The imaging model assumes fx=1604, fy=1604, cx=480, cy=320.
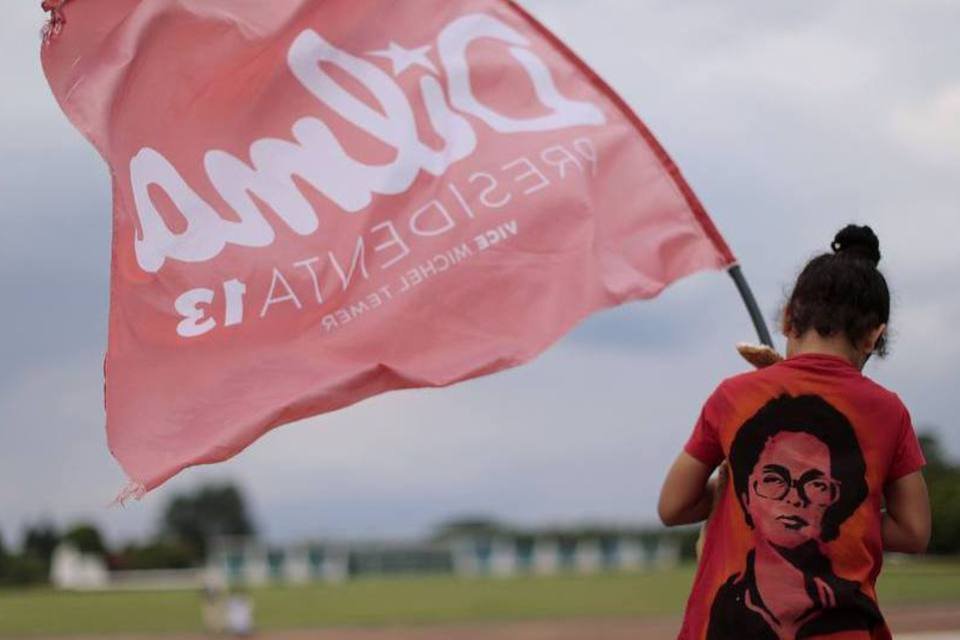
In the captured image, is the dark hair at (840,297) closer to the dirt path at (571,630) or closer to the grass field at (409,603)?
the dirt path at (571,630)

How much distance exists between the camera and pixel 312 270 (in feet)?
13.9

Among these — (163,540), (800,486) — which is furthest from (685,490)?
(163,540)

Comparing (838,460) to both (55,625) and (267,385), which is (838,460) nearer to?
(267,385)

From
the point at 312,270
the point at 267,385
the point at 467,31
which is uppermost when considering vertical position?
the point at 467,31

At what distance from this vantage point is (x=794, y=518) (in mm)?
2848

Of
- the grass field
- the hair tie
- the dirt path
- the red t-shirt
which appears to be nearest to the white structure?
the grass field

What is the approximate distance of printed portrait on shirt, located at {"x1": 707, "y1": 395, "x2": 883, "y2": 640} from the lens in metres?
2.81

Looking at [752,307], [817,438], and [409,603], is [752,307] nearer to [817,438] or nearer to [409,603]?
[817,438]

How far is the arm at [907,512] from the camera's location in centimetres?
289

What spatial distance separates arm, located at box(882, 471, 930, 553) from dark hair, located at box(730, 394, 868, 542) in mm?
94

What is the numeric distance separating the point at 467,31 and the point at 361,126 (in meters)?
0.46

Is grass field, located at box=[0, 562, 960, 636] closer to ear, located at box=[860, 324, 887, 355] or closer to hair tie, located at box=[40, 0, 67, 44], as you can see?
hair tie, located at box=[40, 0, 67, 44]

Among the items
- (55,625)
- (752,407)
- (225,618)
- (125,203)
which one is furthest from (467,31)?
(55,625)

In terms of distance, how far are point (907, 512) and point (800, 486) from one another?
21 cm
